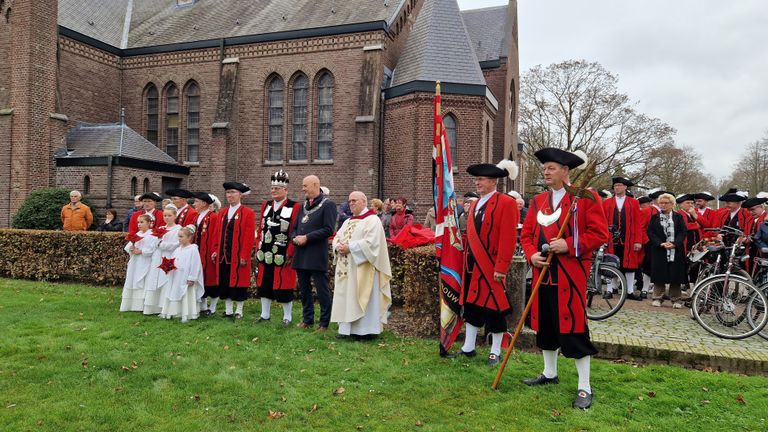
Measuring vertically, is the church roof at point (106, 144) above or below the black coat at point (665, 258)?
above

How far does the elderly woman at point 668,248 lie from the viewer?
28.7 ft

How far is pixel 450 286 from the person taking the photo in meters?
5.88

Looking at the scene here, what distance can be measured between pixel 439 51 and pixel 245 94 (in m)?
8.99

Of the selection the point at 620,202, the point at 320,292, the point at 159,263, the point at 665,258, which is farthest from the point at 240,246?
the point at 665,258

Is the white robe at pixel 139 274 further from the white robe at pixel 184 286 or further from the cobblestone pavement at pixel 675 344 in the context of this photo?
the cobblestone pavement at pixel 675 344

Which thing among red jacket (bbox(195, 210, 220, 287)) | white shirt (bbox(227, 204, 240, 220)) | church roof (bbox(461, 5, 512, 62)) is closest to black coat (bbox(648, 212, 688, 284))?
white shirt (bbox(227, 204, 240, 220))

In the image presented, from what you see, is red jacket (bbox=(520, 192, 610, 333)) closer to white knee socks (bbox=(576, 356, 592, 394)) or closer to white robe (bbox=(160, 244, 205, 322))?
white knee socks (bbox=(576, 356, 592, 394))

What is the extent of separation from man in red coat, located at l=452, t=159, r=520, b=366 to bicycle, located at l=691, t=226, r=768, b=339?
3476mm

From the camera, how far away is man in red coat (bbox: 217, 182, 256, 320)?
755cm

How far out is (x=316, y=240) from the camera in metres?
6.98

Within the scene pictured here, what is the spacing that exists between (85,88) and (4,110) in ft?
12.6

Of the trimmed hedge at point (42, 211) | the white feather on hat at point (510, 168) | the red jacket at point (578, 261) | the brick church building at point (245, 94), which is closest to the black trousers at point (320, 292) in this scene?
the white feather on hat at point (510, 168)

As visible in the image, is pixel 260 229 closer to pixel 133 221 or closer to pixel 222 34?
pixel 133 221

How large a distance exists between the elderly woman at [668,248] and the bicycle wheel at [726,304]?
5.24 feet
